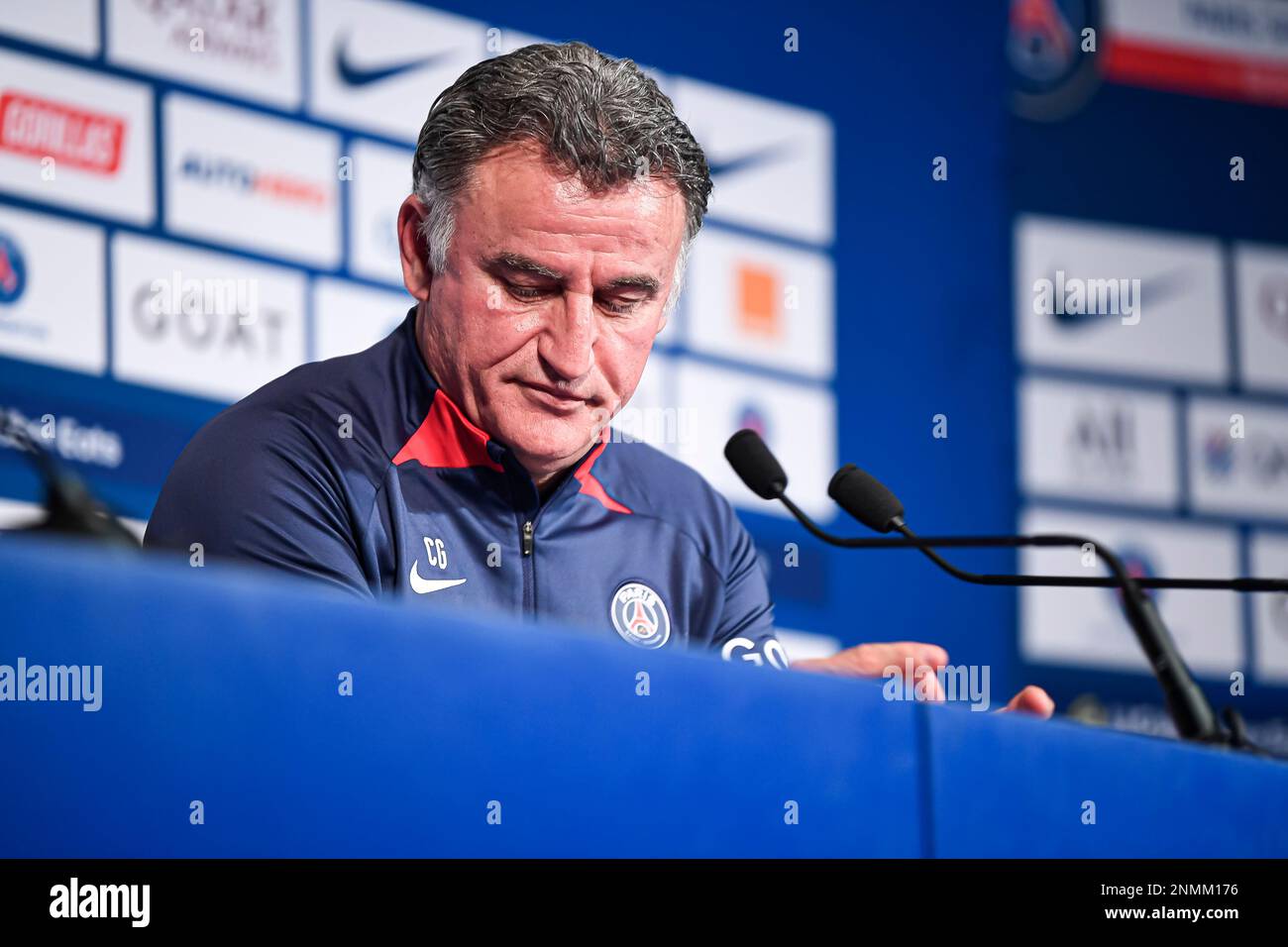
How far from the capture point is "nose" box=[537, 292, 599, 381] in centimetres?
152

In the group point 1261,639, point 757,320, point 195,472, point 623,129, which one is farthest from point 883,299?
point 195,472

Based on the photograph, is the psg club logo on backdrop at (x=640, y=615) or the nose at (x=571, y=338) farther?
the psg club logo on backdrop at (x=640, y=615)

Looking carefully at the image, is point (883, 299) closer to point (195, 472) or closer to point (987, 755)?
point (195, 472)

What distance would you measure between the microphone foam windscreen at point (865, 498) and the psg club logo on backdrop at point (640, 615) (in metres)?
0.31

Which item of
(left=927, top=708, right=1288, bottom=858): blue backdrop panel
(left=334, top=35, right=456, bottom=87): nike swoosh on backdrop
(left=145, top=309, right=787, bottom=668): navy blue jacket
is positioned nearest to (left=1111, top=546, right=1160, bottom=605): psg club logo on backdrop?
(left=334, top=35, right=456, bottom=87): nike swoosh on backdrop

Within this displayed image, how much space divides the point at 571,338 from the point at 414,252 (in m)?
0.24

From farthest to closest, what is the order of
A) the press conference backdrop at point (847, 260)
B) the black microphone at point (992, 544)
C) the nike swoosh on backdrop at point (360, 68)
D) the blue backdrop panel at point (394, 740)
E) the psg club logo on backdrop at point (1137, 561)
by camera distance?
1. the psg club logo on backdrop at point (1137, 561)
2. the nike swoosh on backdrop at point (360, 68)
3. the press conference backdrop at point (847, 260)
4. the black microphone at point (992, 544)
5. the blue backdrop panel at point (394, 740)

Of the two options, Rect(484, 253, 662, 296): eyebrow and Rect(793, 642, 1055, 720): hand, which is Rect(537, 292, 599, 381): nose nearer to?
Rect(484, 253, 662, 296): eyebrow

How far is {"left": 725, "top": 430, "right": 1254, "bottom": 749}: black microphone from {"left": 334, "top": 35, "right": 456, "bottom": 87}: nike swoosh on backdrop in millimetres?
1602

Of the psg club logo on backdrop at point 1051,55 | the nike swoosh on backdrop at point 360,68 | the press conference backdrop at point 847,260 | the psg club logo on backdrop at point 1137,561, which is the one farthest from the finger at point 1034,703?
the psg club logo on backdrop at point 1051,55

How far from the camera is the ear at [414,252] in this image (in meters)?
1.64

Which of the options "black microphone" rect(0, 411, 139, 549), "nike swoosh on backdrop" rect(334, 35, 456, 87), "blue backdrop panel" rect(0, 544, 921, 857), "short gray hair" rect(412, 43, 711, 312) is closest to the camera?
"blue backdrop panel" rect(0, 544, 921, 857)

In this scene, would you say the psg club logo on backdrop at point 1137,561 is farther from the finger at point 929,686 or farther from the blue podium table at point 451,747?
the blue podium table at point 451,747
